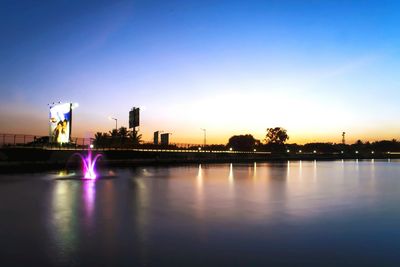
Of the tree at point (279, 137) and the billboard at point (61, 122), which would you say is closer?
the billboard at point (61, 122)

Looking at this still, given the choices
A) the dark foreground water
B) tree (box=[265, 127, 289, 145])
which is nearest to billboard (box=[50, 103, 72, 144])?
the dark foreground water

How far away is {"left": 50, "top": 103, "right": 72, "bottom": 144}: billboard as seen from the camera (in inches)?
2657

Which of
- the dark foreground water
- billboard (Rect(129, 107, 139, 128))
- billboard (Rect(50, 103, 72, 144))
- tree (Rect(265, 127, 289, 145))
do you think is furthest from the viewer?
tree (Rect(265, 127, 289, 145))

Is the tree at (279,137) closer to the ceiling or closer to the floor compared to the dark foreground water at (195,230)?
closer to the ceiling

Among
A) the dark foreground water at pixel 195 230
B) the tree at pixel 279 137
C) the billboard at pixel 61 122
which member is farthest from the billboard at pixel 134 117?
the tree at pixel 279 137

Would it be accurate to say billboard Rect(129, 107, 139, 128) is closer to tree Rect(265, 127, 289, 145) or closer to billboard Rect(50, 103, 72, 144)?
billboard Rect(50, 103, 72, 144)

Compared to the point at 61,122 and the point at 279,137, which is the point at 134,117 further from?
the point at 279,137

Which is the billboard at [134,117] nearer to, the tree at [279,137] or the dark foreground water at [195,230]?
the dark foreground water at [195,230]

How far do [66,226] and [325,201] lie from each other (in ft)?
43.0

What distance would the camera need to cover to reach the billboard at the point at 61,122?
6750cm

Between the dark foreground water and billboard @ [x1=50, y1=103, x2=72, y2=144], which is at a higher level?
billboard @ [x1=50, y1=103, x2=72, y2=144]

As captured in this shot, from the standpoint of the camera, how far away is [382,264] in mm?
9625

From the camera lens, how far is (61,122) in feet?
222

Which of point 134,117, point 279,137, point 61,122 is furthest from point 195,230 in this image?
point 279,137
